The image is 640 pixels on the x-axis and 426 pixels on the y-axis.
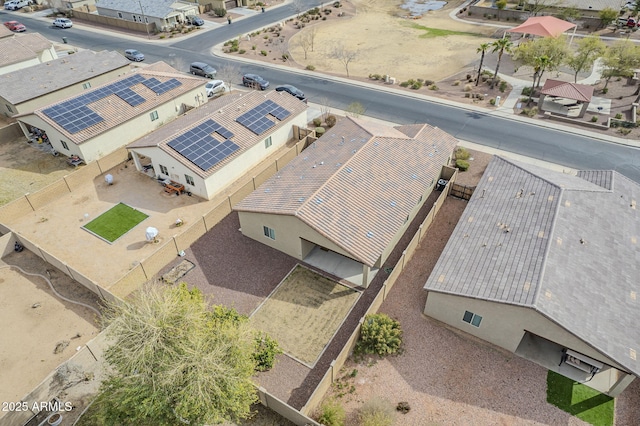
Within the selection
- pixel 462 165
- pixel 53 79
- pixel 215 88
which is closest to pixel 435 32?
pixel 215 88

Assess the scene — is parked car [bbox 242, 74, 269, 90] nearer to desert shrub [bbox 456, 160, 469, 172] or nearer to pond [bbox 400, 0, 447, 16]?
desert shrub [bbox 456, 160, 469, 172]

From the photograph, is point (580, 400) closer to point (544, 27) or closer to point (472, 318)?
point (472, 318)

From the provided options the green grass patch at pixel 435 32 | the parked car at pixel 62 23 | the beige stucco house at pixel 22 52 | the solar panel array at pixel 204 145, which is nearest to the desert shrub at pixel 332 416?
the solar panel array at pixel 204 145

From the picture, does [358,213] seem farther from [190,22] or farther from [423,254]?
[190,22]

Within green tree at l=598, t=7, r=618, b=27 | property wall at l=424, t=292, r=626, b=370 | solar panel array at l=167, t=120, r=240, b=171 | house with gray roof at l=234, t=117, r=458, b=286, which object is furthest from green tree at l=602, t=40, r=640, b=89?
solar panel array at l=167, t=120, r=240, b=171

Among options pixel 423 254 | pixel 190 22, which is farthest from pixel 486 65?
pixel 190 22
